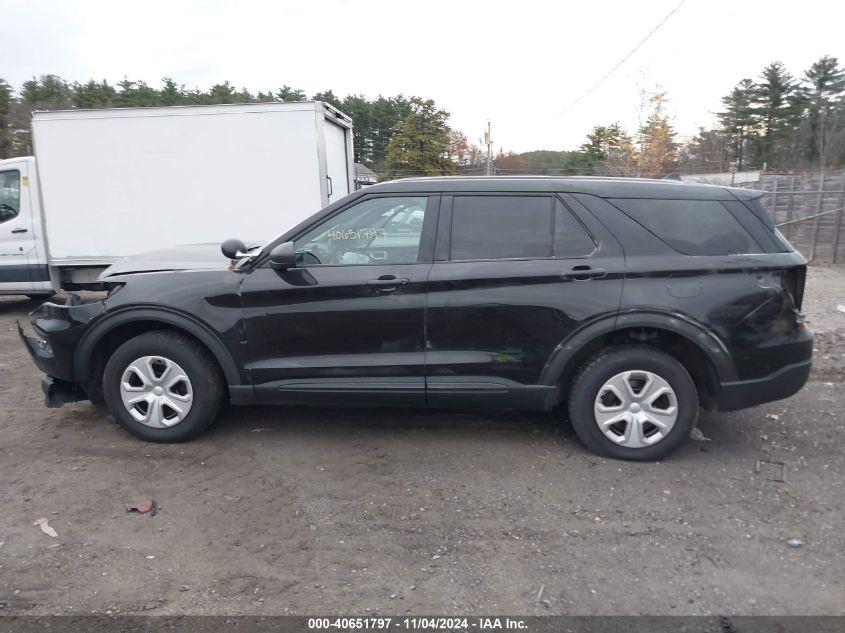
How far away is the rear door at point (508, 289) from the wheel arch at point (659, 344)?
0.07 meters

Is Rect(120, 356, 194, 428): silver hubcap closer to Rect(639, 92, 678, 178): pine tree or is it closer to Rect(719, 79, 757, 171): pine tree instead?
Rect(639, 92, 678, 178): pine tree

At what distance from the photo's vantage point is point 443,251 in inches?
163

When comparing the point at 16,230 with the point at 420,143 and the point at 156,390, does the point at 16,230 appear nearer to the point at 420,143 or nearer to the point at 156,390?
the point at 156,390

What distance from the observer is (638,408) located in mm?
4066

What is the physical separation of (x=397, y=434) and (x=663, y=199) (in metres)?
2.41

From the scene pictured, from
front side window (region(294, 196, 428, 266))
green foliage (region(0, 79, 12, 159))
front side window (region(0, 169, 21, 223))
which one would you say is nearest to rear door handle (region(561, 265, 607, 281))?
front side window (region(294, 196, 428, 266))

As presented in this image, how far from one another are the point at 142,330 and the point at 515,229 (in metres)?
2.69

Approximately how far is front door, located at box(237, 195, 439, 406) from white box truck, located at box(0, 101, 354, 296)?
489cm

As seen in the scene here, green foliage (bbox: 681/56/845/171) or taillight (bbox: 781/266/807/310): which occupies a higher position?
green foliage (bbox: 681/56/845/171)

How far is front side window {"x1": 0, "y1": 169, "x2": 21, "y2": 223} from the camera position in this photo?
9312 millimetres

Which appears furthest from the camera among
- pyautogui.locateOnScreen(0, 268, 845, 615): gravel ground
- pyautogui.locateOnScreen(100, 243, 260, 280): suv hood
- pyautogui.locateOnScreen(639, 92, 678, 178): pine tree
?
pyautogui.locateOnScreen(639, 92, 678, 178): pine tree

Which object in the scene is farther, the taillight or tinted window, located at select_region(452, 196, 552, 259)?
tinted window, located at select_region(452, 196, 552, 259)

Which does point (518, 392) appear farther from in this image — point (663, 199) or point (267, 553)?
point (267, 553)

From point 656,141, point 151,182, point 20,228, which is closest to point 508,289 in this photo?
point 151,182
